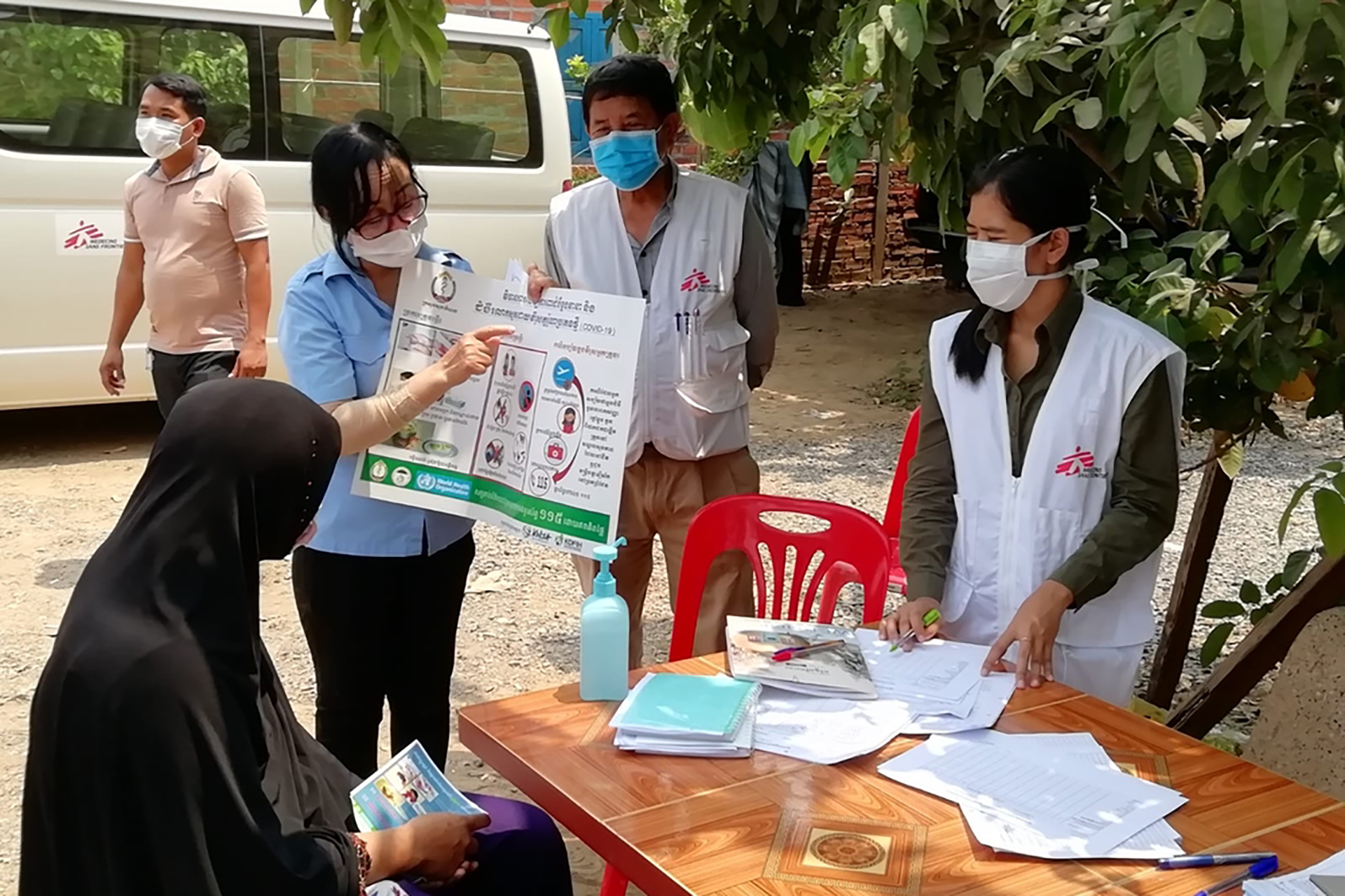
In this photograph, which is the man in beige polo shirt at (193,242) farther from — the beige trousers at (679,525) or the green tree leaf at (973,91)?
the green tree leaf at (973,91)

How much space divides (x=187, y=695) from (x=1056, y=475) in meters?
1.58

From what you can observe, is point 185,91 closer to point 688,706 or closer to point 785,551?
point 785,551

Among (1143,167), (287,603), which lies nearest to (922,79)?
(1143,167)

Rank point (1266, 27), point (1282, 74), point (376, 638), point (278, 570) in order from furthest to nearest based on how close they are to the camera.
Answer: point (278, 570), point (376, 638), point (1282, 74), point (1266, 27)

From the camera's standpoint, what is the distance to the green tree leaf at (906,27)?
2.27 m

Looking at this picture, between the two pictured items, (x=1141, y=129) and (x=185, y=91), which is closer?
(x=1141, y=129)

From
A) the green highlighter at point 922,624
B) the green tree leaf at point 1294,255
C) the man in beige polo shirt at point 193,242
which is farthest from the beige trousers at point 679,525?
the man in beige polo shirt at point 193,242

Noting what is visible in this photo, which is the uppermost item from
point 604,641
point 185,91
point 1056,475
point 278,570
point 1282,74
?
point 185,91

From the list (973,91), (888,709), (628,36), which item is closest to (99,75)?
(628,36)

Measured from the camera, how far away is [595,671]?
215 cm

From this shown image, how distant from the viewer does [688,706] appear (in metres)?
2.10

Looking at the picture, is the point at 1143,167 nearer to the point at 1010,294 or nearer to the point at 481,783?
the point at 1010,294

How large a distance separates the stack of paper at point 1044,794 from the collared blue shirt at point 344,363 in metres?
1.21

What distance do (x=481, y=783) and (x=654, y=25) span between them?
2.09 m
